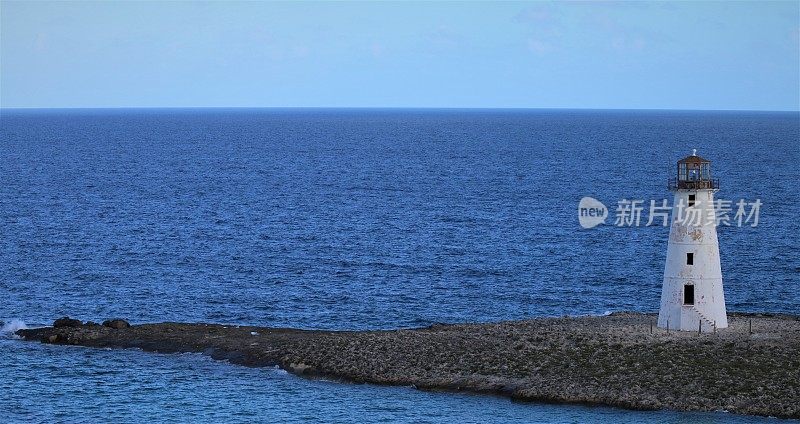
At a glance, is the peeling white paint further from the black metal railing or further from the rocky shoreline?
the rocky shoreline

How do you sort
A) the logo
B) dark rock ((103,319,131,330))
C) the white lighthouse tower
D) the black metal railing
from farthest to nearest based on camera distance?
the logo < dark rock ((103,319,131,330)) < the white lighthouse tower < the black metal railing

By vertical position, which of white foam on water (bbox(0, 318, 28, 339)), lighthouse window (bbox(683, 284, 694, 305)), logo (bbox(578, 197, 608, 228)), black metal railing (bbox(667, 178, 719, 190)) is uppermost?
black metal railing (bbox(667, 178, 719, 190))


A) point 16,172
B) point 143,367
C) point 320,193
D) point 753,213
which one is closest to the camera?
point 143,367

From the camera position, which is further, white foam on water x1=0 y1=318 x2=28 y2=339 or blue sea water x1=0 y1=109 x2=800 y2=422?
white foam on water x1=0 y1=318 x2=28 y2=339

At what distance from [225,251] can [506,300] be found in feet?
87.8

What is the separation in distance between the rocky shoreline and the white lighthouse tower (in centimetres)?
106

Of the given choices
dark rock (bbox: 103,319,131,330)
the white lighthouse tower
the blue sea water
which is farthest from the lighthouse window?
dark rock (bbox: 103,319,131,330)

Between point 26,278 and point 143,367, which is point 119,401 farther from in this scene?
point 26,278

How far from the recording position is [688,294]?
55.1 metres

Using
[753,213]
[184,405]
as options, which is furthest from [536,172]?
[184,405]

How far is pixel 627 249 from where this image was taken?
9094cm

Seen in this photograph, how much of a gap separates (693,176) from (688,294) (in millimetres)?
5171

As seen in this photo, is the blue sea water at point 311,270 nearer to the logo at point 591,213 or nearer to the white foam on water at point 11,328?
the logo at point 591,213

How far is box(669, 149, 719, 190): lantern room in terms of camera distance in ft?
178
